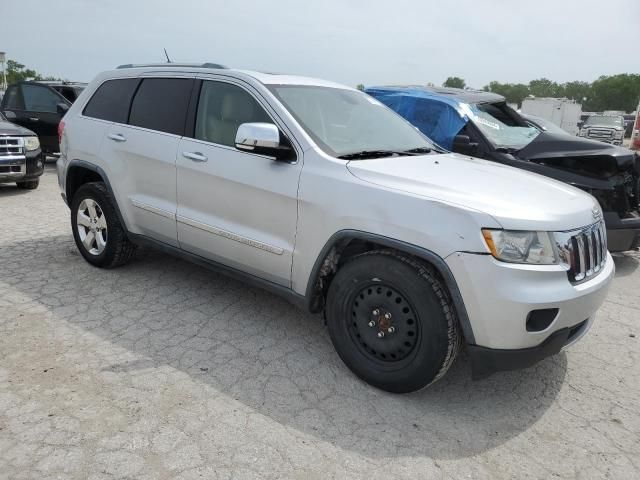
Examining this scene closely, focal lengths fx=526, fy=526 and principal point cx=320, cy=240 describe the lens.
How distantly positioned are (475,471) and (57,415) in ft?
6.98

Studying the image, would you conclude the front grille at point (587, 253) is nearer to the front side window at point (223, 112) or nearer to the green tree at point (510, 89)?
the front side window at point (223, 112)

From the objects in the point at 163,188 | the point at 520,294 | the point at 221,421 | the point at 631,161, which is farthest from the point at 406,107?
the point at 221,421

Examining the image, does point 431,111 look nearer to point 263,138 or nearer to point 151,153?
point 151,153

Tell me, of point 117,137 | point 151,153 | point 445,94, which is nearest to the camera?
point 151,153

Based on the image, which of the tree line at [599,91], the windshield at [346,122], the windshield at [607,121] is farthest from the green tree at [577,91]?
the windshield at [346,122]

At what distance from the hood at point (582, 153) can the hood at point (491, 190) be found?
2.31 m

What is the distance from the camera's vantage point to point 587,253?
2.94 metres

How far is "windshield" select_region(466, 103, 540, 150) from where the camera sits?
6.09 m

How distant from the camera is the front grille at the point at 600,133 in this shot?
26078 mm

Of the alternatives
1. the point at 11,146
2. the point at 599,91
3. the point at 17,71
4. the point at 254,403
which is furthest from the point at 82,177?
the point at 599,91

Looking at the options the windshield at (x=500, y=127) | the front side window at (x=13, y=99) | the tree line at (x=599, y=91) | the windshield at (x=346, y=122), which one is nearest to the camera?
the windshield at (x=346, y=122)

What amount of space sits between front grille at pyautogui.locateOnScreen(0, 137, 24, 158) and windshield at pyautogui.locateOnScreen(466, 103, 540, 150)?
6801 millimetres

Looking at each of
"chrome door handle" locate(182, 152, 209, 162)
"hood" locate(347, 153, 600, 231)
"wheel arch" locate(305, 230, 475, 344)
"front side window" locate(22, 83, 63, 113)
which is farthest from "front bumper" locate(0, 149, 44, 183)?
"hood" locate(347, 153, 600, 231)

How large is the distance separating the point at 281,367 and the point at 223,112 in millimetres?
1866
